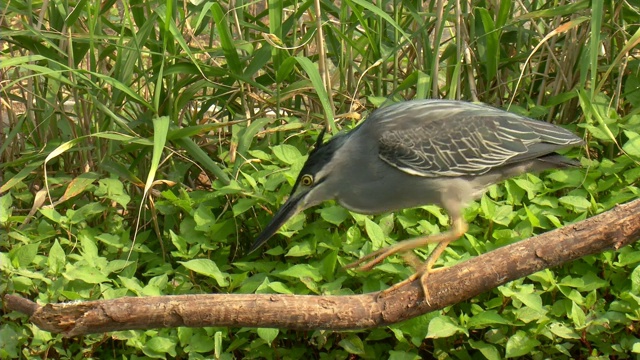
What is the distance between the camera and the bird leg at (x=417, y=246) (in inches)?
145

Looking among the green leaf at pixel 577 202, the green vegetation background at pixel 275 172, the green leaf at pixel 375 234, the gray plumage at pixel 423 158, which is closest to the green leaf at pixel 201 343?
the green vegetation background at pixel 275 172

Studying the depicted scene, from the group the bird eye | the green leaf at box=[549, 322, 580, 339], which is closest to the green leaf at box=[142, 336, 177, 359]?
the bird eye

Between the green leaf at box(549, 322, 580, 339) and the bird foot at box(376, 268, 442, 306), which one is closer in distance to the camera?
the bird foot at box(376, 268, 442, 306)

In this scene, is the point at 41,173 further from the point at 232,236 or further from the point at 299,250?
the point at 299,250


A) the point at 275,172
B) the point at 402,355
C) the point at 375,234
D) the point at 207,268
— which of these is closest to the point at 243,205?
the point at 275,172

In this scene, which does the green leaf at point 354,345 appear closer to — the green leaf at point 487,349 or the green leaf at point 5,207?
the green leaf at point 487,349

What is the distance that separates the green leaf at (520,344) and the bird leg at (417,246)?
456 millimetres

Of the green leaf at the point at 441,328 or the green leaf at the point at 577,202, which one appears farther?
the green leaf at the point at 577,202

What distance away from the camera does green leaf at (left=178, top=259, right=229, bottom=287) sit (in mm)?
4105

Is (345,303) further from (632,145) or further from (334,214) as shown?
(632,145)

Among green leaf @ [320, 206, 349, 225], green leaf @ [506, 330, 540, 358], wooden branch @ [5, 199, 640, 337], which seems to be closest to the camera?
wooden branch @ [5, 199, 640, 337]

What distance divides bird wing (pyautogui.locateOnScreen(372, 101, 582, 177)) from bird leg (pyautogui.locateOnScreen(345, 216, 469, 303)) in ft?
0.78

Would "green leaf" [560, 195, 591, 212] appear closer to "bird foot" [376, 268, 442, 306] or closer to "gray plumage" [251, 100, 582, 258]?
"gray plumage" [251, 100, 582, 258]

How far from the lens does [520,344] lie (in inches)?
154
